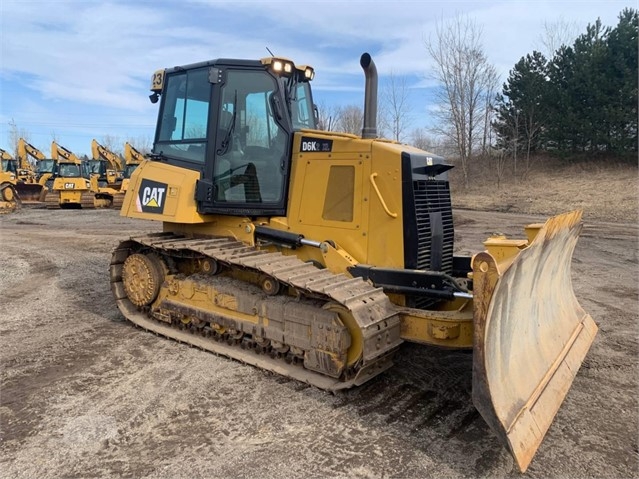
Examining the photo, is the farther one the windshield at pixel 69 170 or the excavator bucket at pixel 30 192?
the excavator bucket at pixel 30 192

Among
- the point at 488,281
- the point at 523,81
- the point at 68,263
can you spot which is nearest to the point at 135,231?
the point at 68,263

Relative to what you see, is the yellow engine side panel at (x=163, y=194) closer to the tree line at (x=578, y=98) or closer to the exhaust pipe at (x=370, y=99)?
the exhaust pipe at (x=370, y=99)

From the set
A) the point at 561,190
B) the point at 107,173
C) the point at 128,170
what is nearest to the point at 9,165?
the point at 107,173

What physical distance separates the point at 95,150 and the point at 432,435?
2991cm

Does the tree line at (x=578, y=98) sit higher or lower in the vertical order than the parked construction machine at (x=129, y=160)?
higher

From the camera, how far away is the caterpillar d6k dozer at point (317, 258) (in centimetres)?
377

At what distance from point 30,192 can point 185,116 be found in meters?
25.9

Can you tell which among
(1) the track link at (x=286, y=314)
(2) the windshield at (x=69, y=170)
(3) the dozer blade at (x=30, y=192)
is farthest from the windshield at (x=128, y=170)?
(1) the track link at (x=286, y=314)

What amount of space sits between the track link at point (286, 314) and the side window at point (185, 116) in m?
1.06

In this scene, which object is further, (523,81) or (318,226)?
(523,81)

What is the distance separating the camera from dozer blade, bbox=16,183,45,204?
88.6 ft

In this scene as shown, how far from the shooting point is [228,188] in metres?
5.54

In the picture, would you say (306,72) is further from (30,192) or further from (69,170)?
(30,192)

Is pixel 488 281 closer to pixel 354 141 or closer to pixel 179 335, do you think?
pixel 354 141
